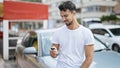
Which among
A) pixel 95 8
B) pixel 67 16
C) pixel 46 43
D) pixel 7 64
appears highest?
pixel 95 8

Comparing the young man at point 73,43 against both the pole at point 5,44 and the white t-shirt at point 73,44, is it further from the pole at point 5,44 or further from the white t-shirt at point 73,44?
the pole at point 5,44

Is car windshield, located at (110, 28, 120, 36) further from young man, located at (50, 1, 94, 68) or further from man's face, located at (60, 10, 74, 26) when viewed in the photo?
man's face, located at (60, 10, 74, 26)

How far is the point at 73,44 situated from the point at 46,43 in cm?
252

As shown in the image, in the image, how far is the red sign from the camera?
456 inches

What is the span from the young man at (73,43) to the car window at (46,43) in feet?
7.26

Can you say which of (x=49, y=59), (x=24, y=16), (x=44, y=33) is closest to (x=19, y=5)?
(x=24, y=16)

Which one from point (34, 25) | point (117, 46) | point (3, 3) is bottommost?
A: point (117, 46)

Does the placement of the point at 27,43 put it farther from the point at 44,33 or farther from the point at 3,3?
the point at 3,3

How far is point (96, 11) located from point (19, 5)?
50040mm

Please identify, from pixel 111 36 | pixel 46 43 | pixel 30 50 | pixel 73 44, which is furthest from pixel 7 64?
pixel 73 44

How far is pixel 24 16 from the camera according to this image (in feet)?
38.7

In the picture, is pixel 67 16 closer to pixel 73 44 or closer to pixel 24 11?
pixel 73 44

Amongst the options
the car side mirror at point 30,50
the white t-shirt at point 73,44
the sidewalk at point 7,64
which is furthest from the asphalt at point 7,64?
the white t-shirt at point 73,44

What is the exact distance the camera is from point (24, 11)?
11.8 metres
